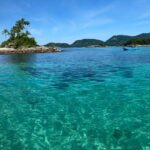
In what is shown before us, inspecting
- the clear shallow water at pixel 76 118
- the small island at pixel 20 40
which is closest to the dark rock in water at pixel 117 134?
the clear shallow water at pixel 76 118

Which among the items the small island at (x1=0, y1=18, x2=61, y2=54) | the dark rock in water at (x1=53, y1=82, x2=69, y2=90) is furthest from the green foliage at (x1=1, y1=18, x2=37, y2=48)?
the dark rock in water at (x1=53, y1=82, x2=69, y2=90)

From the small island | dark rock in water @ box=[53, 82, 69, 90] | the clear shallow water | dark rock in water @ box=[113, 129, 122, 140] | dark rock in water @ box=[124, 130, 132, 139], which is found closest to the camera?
the clear shallow water

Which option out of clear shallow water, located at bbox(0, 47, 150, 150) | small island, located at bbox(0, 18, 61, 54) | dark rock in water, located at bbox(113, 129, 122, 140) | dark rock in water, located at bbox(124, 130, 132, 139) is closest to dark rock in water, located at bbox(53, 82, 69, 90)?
clear shallow water, located at bbox(0, 47, 150, 150)

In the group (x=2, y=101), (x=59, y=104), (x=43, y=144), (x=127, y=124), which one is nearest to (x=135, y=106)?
(x=127, y=124)

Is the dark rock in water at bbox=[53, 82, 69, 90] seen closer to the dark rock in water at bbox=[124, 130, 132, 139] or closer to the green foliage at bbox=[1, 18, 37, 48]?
the dark rock in water at bbox=[124, 130, 132, 139]

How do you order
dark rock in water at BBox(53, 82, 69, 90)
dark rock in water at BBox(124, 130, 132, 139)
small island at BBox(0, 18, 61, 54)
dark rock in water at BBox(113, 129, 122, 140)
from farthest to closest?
small island at BBox(0, 18, 61, 54) → dark rock in water at BBox(53, 82, 69, 90) → dark rock in water at BBox(124, 130, 132, 139) → dark rock in water at BBox(113, 129, 122, 140)

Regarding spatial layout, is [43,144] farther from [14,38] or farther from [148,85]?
[14,38]

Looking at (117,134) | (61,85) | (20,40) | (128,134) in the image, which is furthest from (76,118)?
(20,40)

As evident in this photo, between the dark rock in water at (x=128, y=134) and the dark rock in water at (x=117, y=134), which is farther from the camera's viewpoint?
the dark rock in water at (x=128, y=134)

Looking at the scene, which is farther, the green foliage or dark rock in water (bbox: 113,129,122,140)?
the green foliage

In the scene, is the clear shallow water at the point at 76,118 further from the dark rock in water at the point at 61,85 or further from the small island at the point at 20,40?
the small island at the point at 20,40

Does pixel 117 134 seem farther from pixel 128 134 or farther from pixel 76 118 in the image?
pixel 76 118

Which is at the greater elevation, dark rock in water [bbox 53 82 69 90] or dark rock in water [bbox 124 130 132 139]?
dark rock in water [bbox 53 82 69 90]

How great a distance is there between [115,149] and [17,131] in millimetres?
5592
